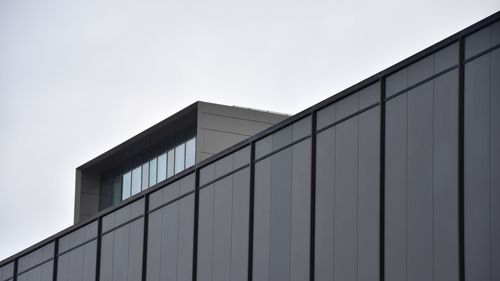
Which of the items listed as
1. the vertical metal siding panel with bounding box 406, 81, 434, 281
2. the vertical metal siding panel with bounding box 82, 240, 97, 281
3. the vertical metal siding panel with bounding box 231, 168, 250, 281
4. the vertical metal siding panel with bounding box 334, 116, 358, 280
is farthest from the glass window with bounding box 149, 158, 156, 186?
the vertical metal siding panel with bounding box 406, 81, 434, 281

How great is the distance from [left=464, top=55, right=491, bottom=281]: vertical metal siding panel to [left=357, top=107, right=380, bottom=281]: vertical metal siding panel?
2.86m

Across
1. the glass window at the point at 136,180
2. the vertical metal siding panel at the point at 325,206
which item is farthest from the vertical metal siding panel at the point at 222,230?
the glass window at the point at 136,180

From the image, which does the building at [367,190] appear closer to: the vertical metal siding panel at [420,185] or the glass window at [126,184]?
the vertical metal siding panel at [420,185]

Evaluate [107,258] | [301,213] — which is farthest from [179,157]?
[301,213]

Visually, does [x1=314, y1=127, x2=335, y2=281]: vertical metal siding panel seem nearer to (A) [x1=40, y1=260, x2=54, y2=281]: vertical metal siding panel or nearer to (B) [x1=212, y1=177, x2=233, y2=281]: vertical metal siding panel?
(B) [x1=212, y1=177, x2=233, y2=281]: vertical metal siding panel

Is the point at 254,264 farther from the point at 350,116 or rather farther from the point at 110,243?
the point at 110,243

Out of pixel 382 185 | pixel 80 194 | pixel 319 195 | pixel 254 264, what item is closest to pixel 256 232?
pixel 254 264

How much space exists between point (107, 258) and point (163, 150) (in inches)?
693

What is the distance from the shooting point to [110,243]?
38.1m

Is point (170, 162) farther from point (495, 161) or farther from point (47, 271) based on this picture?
point (495, 161)

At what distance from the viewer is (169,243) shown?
1367 inches

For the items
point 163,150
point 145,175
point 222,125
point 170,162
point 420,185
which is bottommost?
point 420,185

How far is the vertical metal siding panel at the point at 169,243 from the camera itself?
34281 mm

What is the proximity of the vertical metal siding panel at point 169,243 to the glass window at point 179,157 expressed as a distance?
17.9 m
